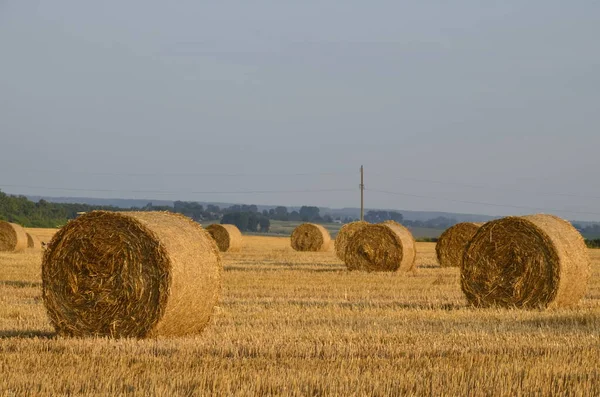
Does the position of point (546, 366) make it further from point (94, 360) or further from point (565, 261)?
point (565, 261)

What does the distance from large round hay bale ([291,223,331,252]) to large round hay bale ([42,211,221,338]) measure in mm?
26712

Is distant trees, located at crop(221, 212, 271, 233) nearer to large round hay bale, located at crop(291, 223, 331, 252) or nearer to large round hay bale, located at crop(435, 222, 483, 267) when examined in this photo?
large round hay bale, located at crop(291, 223, 331, 252)

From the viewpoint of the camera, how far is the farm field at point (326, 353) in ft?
24.5

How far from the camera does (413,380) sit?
25.0 feet

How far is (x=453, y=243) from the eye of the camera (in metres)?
26.3

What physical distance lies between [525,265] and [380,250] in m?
9.02

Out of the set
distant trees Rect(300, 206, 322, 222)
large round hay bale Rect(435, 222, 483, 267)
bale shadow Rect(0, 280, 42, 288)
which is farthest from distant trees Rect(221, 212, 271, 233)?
bale shadow Rect(0, 280, 42, 288)

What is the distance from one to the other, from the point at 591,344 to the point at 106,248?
5.60 metres

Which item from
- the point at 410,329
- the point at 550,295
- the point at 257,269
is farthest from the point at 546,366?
the point at 257,269

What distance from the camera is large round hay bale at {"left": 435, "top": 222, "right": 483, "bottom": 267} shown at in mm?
26281

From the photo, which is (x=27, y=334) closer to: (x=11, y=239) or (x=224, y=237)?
(x=11, y=239)

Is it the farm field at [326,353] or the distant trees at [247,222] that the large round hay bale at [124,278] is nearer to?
the farm field at [326,353]

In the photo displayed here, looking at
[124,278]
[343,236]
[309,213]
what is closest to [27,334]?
[124,278]

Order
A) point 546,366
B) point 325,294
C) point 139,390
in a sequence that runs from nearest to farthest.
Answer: point 139,390, point 546,366, point 325,294
